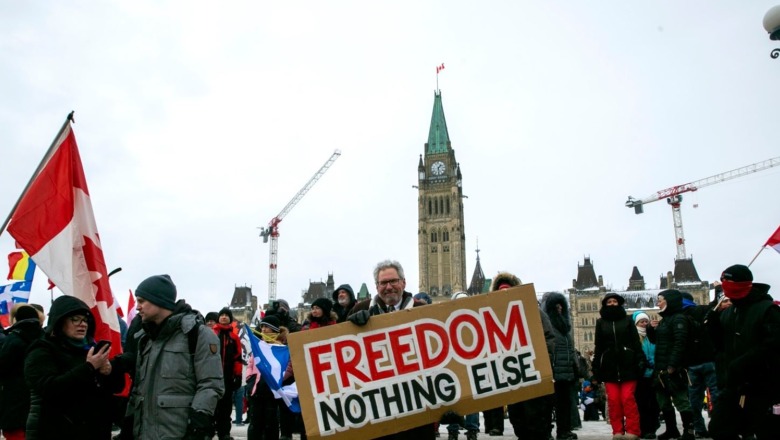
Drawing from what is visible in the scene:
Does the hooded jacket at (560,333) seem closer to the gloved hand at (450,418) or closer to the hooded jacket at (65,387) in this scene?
the gloved hand at (450,418)

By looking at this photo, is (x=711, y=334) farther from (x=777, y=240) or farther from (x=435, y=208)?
(x=435, y=208)

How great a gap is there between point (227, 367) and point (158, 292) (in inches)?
197

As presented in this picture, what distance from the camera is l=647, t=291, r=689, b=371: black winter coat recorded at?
8.43 m

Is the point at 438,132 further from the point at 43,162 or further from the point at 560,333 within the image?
the point at 43,162

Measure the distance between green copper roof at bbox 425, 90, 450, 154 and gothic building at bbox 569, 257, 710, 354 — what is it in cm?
3974

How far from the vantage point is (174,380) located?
454cm

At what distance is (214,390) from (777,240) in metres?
8.17

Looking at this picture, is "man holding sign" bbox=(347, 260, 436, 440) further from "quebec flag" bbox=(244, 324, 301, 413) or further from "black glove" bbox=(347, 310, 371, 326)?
"quebec flag" bbox=(244, 324, 301, 413)

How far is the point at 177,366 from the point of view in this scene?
15.0ft

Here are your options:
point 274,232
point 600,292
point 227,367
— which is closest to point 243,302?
point 274,232

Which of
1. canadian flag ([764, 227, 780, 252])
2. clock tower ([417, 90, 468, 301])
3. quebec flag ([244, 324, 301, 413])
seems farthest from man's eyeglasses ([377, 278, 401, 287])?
clock tower ([417, 90, 468, 301])

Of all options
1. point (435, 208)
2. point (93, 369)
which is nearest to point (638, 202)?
point (435, 208)

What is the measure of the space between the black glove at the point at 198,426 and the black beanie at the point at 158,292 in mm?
822

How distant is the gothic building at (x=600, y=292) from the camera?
97875mm
